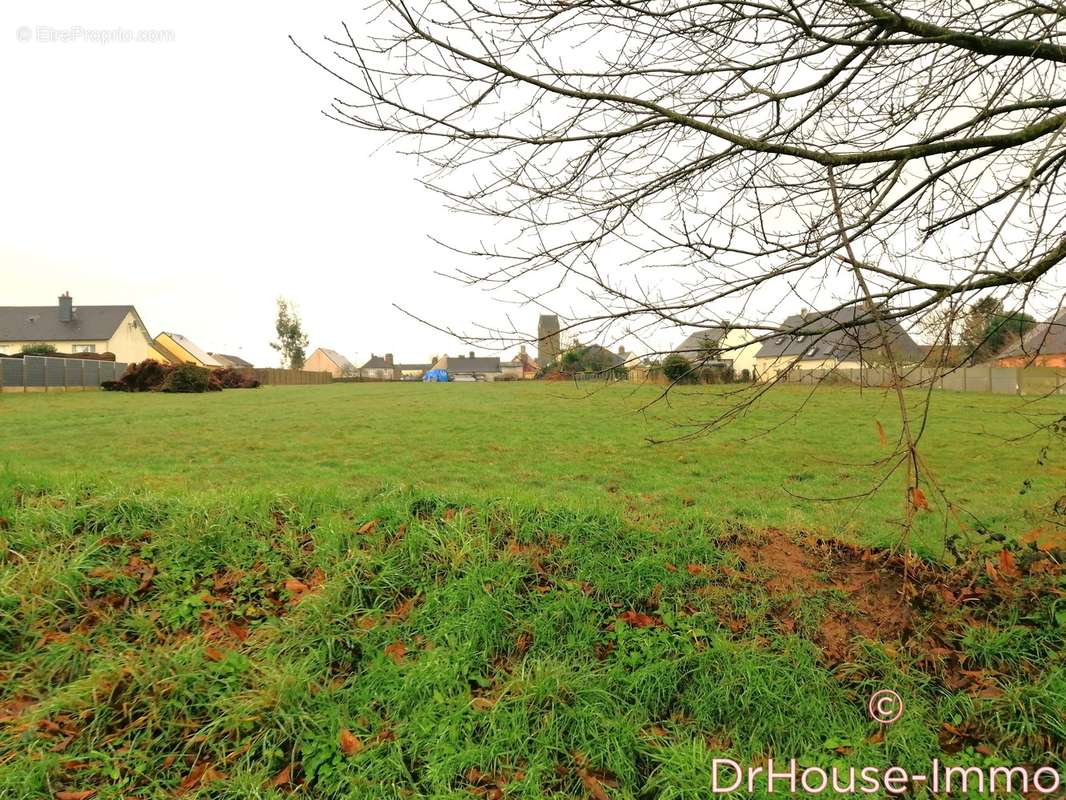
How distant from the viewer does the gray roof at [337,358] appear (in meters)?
94.9

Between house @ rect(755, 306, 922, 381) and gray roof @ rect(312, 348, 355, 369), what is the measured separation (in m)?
98.6

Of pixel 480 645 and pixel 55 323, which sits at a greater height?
pixel 55 323

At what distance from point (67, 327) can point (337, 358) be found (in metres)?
52.3

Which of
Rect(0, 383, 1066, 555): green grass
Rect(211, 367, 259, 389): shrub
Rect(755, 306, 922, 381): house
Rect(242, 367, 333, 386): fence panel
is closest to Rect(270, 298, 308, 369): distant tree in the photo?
Rect(242, 367, 333, 386): fence panel

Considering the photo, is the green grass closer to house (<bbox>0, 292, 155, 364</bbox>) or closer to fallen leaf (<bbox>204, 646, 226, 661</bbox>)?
fallen leaf (<bbox>204, 646, 226, 661</bbox>)

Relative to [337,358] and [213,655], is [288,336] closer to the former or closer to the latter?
[337,358]

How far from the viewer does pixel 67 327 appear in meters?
46.2

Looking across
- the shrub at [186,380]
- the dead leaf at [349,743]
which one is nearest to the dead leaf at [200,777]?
the dead leaf at [349,743]

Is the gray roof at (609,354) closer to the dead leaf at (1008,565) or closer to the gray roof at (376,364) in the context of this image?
the dead leaf at (1008,565)

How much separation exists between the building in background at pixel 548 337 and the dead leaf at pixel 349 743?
204 cm

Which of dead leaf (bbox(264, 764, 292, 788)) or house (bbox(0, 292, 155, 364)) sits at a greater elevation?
house (bbox(0, 292, 155, 364))

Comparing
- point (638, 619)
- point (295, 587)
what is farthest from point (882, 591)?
point (295, 587)

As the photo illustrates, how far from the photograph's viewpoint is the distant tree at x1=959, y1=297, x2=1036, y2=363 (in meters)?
2.87

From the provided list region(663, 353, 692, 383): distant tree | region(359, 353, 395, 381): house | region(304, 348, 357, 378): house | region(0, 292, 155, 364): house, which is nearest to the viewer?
region(663, 353, 692, 383): distant tree
